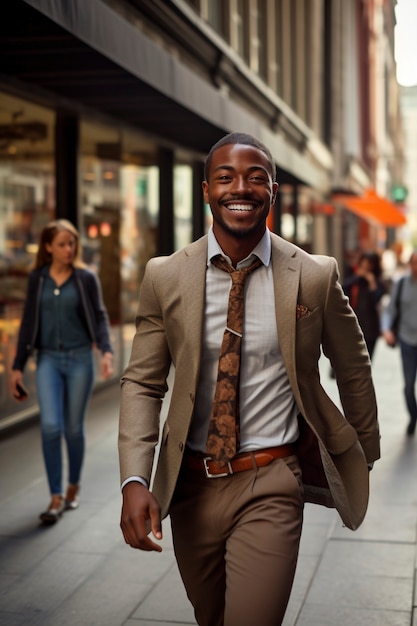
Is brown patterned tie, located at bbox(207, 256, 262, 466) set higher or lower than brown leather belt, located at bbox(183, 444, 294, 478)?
higher

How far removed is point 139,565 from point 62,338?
1.80m

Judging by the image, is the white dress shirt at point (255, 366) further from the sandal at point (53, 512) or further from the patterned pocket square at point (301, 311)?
the sandal at point (53, 512)

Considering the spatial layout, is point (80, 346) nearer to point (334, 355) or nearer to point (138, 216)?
point (334, 355)

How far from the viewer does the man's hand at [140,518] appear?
10.3ft

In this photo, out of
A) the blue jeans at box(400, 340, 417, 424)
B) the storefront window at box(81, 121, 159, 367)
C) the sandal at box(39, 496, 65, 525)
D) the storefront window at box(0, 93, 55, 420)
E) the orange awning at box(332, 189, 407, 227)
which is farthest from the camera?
the orange awning at box(332, 189, 407, 227)

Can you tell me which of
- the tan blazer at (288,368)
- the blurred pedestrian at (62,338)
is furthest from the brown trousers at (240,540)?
the blurred pedestrian at (62,338)

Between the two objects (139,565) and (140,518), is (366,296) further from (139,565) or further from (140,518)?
(140,518)

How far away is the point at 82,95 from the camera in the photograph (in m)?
10.6

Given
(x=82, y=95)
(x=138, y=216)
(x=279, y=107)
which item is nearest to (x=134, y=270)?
(x=138, y=216)

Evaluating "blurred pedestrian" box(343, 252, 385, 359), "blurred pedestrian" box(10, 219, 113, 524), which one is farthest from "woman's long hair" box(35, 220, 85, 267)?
"blurred pedestrian" box(343, 252, 385, 359)

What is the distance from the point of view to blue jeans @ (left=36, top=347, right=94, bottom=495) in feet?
23.1

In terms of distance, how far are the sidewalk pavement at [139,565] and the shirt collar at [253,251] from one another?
7.65 ft

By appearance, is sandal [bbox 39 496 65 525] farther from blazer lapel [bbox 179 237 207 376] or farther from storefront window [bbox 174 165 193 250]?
storefront window [bbox 174 165 193 250]

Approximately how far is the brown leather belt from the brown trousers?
20 millimetres
